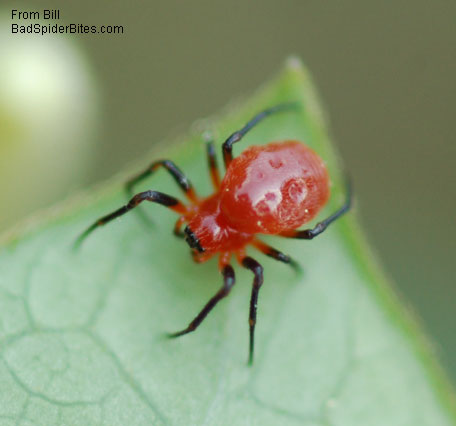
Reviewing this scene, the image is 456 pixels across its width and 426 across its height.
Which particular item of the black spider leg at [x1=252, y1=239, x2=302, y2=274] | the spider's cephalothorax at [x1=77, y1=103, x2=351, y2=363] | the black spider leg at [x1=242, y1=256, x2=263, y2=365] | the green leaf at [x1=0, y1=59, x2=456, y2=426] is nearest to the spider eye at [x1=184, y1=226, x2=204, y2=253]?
the spider's cephalothorax at [x1=77, y1=103, x2=351, y2=363]

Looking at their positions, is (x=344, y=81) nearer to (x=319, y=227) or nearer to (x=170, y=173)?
(x=319, y=227)

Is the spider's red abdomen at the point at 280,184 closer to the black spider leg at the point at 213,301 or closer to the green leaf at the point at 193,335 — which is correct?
the green leaf at the point at 193,335

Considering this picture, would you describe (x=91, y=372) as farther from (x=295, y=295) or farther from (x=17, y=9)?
(x=17, y=9)

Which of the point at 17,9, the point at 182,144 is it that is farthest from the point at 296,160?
the point at 17,9

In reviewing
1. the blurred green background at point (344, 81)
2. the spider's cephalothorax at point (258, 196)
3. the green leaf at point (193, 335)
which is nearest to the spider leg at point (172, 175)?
the spider's cephalothorax at point (258, 196)

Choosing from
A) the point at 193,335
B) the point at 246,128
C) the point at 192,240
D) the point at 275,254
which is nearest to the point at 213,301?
the point at 193,335
